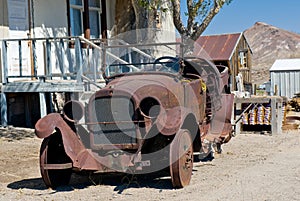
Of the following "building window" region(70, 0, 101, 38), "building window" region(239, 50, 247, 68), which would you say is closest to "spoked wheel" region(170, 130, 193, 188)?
"building window" region(70, 0, 101, 38)

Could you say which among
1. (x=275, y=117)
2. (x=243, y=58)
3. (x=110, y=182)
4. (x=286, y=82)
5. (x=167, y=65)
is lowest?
(x=110, y=182)

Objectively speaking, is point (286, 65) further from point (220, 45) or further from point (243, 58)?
point (220, 45)

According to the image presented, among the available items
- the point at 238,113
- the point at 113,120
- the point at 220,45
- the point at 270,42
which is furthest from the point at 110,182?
the point at 270,42

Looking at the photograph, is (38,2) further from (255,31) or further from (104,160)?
(255,31)

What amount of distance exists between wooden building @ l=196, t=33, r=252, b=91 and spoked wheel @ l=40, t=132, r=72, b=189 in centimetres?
1788

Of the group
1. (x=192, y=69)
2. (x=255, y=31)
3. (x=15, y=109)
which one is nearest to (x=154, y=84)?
(x=192, y=69)

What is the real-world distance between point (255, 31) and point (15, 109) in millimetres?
73310

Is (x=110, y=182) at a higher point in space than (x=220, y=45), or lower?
lower

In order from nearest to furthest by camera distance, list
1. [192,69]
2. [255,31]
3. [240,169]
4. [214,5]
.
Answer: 1. [240,169]
2. [192,69]
3. [214,5]
4. [255,31]

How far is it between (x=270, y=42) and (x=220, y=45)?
5244 centimetres

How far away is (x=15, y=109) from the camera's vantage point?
12.5 metres

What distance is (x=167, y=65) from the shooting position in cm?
816

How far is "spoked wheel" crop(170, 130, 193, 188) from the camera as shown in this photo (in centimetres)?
628

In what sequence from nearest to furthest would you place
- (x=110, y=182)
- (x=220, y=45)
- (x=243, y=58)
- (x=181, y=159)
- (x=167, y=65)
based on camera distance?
1. (x=181, y=159)
2. (x=110, y=182)
3. (x=167, y=65)
4. (x=220, y=45)
5. (x=243, y=58)
